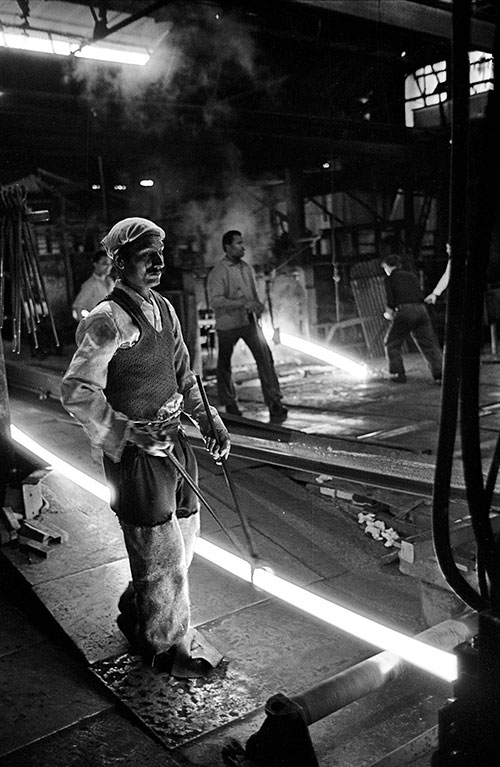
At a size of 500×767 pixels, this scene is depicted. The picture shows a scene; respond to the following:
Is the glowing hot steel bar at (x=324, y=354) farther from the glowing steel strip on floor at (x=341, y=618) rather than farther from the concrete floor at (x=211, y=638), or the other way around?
the glowing steel strip on floor at (x=341, y=618)

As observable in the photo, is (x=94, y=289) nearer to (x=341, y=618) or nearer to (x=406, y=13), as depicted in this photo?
(x=406, y=13)

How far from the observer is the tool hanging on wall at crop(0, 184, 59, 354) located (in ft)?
20.8

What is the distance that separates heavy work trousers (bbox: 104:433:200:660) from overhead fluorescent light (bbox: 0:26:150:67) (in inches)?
475

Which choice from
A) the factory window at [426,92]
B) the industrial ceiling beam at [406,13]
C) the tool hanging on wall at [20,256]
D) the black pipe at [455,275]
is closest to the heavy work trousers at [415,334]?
the industrial ceiling beam at [406,13]

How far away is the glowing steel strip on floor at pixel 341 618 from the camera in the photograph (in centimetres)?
277

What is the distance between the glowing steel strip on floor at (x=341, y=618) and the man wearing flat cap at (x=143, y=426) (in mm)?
484

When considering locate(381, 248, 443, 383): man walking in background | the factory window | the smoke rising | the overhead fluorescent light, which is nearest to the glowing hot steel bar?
locate(381, 248, 443, 383): man walking in background

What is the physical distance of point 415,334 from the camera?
1083cm

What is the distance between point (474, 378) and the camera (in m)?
1.45

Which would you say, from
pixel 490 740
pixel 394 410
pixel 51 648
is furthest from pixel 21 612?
pixel 394 410

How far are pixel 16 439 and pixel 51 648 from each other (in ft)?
9.63

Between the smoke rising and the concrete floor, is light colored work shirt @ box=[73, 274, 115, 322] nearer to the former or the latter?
the concrete floor

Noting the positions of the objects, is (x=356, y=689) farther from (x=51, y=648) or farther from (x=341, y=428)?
(x=341, y=428)

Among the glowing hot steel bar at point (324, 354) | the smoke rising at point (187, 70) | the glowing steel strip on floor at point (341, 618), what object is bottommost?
the glowing steel strip on floor at point (341, 618)
